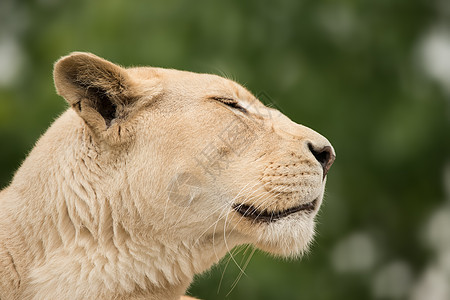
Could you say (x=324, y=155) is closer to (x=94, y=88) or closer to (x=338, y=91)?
(x=94, y=88)

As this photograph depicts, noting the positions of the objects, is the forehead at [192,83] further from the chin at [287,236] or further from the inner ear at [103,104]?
the chin at [287,236]

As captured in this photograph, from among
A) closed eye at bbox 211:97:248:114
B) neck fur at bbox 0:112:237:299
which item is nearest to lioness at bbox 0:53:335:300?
neck fur at bbox 0:112:237:299

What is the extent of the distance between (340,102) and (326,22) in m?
1.55

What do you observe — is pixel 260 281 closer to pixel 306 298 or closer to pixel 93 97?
pixel 306 298

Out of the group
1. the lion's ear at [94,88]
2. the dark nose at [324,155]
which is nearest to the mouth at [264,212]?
the dark nose at [324,155]

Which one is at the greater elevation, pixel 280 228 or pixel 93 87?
pixel 93 87

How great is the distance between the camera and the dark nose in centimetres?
429

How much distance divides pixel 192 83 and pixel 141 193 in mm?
776

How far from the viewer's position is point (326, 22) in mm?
12992

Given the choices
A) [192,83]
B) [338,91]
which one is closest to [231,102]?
[192,83]

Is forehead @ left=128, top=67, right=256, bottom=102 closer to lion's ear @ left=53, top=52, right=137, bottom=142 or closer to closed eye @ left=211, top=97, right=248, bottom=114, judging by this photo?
closed eye @ left=211, top=97, right=248, bottom=114

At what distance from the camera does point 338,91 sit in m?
12.5

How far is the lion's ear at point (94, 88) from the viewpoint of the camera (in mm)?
4078

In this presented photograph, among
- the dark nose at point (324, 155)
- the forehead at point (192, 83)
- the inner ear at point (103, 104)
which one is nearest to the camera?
the inner ear at point (103, 104)
